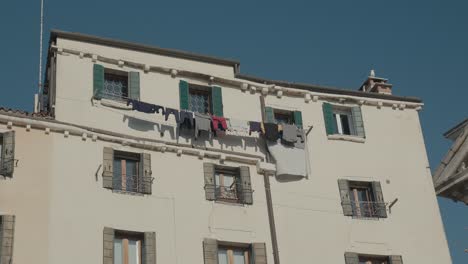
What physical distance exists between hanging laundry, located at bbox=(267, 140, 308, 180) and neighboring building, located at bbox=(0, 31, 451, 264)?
5 centimetres

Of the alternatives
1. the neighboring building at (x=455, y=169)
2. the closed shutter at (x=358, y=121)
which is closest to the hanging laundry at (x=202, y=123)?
the closed shutter at (x=358, y=121)

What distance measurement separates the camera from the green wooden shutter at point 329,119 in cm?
3591

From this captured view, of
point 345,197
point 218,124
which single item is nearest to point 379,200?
point 345,197

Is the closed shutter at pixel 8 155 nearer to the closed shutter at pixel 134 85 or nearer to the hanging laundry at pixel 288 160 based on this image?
the closed shutter at pixel 134 85

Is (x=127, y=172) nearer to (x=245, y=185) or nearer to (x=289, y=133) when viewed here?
(x=245, y=185)

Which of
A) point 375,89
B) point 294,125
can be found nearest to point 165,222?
point 294,125

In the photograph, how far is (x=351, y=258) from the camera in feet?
107

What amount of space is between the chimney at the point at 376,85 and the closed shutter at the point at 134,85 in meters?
10.8

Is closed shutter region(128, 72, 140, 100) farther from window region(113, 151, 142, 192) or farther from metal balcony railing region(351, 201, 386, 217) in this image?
metal balcony railing region(351, 201, 386, 217)

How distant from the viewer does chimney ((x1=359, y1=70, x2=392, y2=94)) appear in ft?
128

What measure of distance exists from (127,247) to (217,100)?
7638mm

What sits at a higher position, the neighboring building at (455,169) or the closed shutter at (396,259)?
the neighboring building at (455,169)

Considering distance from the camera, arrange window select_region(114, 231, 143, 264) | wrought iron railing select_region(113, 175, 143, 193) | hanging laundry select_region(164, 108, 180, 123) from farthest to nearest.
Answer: hanging laundry select_region(164, 108, 180, 123) < wrought iron railing select_region(113, 175, 143, 193) < window select_region(114, 231, 143, 264)

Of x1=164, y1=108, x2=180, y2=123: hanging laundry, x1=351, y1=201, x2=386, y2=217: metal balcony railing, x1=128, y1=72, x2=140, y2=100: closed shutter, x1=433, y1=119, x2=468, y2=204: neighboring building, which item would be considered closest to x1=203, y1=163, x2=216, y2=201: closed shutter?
x1=164, y1=108, x2=180, y2=123: hanging laundry
